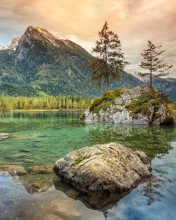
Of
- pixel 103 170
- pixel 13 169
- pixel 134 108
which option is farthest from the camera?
pixel 134 108

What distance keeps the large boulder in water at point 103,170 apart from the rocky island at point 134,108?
3255 cm

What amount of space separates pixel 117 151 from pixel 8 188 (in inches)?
265

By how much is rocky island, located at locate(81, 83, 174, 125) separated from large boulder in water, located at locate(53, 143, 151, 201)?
3255 cm

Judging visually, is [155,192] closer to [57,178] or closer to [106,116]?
[57,178]

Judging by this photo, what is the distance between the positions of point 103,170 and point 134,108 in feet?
123

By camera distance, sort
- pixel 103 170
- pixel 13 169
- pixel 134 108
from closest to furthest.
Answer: pixel 103 170, pixel 13 169, pixel 134 108

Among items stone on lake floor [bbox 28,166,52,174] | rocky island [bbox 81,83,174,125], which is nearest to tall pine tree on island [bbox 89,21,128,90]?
rocky island [bbox 81,83,174,125]

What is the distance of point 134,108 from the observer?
1890 inches

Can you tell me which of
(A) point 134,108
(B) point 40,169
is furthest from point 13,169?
(A) point 134,108

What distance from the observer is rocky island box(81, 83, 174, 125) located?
153 ft

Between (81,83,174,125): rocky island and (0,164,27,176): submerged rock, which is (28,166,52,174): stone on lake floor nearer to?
(0,164,27,176): submerged rock

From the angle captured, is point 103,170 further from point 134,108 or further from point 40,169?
point 134,108

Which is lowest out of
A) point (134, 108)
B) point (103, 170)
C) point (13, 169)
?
point (13, 169)

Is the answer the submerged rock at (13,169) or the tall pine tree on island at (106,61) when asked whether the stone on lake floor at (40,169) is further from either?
the tall pine tree on island at (106,61)
